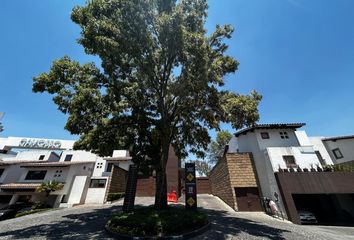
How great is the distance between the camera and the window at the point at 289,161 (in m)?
18.0

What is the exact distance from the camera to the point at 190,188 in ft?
46.3

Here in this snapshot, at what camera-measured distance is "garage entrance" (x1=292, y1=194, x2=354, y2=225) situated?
59.8 feet

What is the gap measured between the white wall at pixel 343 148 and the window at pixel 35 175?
4272cm

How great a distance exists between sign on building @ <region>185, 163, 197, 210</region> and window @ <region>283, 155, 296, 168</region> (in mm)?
10832

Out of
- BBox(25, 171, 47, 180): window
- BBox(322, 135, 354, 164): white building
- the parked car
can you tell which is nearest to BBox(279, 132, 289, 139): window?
the parked car

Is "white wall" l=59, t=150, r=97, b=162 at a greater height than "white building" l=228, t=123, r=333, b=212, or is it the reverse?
"white wall" l=59, t=150, r=97, b=162

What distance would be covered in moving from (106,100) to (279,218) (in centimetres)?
1857

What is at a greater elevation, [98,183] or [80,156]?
[80,156]

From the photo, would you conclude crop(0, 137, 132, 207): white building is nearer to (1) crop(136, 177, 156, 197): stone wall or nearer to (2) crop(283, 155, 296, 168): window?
(1) crop(136, 177, 156, 197): stone wall

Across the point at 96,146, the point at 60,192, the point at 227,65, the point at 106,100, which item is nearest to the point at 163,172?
the point at 96,146

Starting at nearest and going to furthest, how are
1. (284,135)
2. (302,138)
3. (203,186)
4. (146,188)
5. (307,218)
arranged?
1. (307,218)
2. (284,135)
3. (302,138)
4. (146,188)
5. (203,186)

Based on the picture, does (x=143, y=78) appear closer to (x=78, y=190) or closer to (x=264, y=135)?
(x=264, y=135)

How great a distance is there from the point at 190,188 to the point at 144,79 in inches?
380

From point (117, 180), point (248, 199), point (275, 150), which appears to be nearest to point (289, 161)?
point (275, 150)
